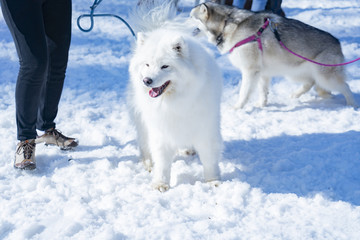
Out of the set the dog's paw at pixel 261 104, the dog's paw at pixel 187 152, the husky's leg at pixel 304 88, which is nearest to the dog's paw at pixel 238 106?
the dog's paw at pixel 261 104

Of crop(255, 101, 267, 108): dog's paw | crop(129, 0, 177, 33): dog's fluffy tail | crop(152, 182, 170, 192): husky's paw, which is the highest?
crop(129, 0, 177, 33): dog's fluffy tail

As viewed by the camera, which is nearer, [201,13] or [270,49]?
[270,49]

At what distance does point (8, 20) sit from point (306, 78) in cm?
348

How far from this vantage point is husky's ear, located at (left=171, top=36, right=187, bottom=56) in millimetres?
2055

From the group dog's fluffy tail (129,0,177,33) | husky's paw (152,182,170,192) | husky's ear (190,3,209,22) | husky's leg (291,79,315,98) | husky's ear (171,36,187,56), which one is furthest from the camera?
husky's leg (291,79,315,98)

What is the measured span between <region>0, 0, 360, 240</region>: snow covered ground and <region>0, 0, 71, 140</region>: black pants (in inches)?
14.7

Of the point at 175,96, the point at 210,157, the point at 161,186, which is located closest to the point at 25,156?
the point at 161,186

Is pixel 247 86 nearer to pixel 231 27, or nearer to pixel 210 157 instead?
pixel 231 27

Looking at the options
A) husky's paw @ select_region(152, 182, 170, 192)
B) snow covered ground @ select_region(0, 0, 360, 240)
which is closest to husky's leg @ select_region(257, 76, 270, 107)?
snow covered ground @ select_region(0, 0, 360, 240)

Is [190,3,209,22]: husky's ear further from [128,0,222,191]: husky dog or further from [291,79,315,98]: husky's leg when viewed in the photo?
[128,0,222,191]: husky dog

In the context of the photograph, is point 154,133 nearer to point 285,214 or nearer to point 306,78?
point 285,214

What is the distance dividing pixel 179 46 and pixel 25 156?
1.40 metres

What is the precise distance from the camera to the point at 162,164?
238cm

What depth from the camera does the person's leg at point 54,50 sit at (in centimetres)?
246
